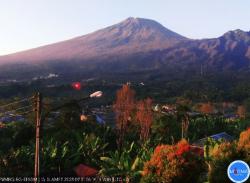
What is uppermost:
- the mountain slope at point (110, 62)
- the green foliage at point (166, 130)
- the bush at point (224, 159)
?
the bush at point (224, 159)

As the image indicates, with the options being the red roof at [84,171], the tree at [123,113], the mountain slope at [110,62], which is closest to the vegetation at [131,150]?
the tree at [123,113]

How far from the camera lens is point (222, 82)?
11700 centimetres

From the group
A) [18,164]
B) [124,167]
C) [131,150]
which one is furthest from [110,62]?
[124,167]

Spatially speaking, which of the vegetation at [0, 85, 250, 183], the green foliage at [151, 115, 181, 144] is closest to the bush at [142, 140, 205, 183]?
the vegetation at [0, 85, 250, 183]

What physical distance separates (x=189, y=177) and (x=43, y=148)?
411 inches

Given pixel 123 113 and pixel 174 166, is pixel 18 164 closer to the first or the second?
pixel 174 166

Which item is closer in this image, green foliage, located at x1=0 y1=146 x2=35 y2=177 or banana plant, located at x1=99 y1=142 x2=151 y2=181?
banana plant, located at x1=99 y1=142 x2=151 y2=181

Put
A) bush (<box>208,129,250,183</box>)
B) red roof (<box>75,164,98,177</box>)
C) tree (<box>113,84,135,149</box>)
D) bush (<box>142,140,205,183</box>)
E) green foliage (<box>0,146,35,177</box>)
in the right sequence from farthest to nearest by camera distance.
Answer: tree (<box>113,84,135,149</box>) < red roof (<box>75,164,98,177</box>) < green foliage (<box>0,146,35,177</box>) < bush (<box>142,140,205,183</box>) < bush (<box>208,129,250,183</box>)

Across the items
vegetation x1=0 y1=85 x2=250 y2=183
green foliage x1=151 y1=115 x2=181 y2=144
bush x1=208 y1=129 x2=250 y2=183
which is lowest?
green foliage x1=151 y1=115 x2=181 y2=144

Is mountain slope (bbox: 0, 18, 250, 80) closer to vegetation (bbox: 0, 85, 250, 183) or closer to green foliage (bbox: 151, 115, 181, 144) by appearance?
vegetation (bbox: 0, 85, 250, 183)

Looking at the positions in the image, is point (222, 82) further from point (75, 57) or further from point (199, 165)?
point (199, 165)

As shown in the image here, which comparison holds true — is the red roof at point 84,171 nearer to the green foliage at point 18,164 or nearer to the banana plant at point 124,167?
the banana plant at point 124,167

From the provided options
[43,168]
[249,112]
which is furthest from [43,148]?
[249,112]

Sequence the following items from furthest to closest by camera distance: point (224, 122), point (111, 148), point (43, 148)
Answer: point (224, 122), point (111, 148), point (43, 148)
